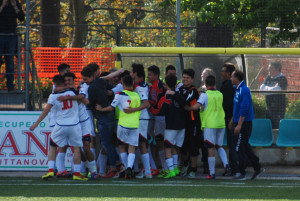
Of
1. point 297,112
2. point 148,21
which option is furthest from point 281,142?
point 148,21

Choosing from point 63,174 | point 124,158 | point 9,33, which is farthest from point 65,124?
point 9,33

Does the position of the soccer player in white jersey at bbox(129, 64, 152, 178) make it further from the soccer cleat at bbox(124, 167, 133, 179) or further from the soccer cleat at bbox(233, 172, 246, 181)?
the soccer cleat at bbox(233, 172, 246, 181)

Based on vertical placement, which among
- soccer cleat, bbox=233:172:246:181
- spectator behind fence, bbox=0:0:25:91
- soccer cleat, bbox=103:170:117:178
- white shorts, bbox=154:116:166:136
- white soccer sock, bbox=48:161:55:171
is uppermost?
spectator behind fence, bbox=0:0:25:91

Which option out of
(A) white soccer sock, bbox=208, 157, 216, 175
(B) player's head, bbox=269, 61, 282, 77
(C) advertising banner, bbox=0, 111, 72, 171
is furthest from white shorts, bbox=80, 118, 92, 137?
(B) player's head, bbox=269, 61, 282, 77

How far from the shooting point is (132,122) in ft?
32.2

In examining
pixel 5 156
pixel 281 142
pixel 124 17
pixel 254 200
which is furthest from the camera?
pixel 124 17

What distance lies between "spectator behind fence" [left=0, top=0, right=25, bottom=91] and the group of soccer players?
190 centimetres

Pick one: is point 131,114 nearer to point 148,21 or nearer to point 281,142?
point 281,142

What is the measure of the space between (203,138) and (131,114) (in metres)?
1.65

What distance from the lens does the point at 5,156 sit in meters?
10.5

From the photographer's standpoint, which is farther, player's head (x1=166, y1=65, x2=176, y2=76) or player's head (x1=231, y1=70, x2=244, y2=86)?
player's head (x1=166, y1=65, x2=176, y2=76)

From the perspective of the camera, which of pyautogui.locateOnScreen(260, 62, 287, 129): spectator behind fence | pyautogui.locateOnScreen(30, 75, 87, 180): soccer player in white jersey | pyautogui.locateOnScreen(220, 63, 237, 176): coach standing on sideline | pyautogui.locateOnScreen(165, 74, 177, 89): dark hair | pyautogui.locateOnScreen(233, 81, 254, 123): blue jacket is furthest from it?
pyautogui.locateOnScreen(260, 62, 287, 129): spectator behind fence

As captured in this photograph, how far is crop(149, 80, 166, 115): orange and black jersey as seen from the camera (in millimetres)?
10227

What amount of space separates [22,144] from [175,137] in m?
2.67
